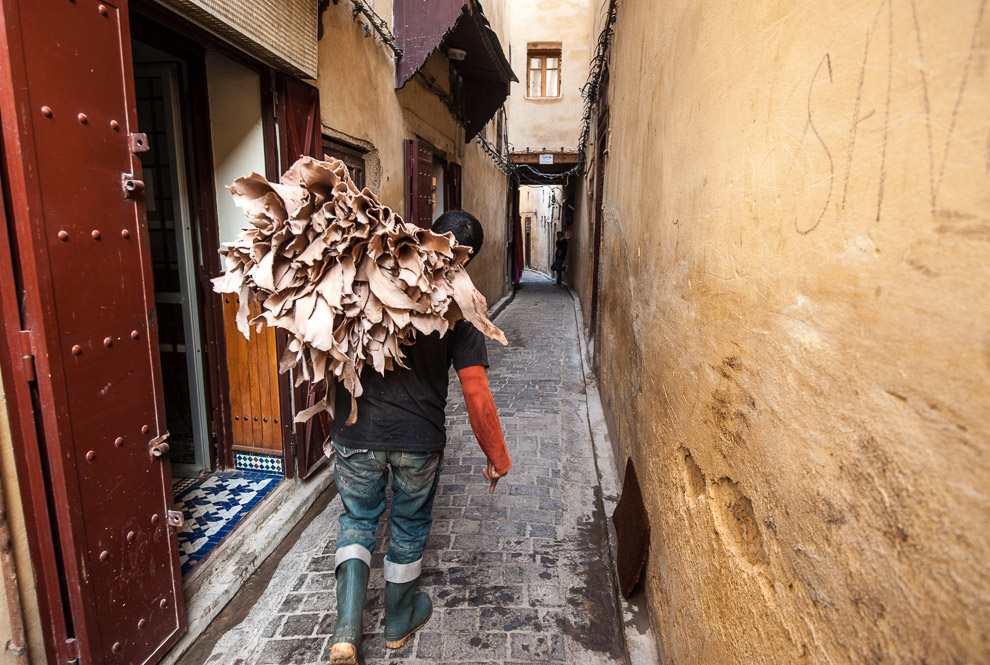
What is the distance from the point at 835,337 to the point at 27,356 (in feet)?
8.08

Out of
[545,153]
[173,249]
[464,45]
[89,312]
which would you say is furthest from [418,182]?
[545,153]

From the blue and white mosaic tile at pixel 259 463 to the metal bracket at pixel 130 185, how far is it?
2.49m

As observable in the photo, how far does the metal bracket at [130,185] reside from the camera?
228cm

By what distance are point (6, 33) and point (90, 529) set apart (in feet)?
5.81

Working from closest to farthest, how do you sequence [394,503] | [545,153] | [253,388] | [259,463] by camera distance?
[394,503], [253,388], [259,463], [545,153]

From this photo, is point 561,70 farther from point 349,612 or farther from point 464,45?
point 349,612

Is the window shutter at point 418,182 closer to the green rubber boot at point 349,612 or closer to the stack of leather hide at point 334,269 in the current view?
the stack of leather hide at point 334,269

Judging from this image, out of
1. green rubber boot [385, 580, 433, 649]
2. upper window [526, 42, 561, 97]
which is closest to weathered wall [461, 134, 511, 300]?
upper window [526, 42, 561, 97]

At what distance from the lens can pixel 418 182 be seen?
275 inches

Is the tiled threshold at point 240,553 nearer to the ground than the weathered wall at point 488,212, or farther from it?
nearer to the ground

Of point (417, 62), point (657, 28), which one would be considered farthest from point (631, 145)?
point (417, 62)

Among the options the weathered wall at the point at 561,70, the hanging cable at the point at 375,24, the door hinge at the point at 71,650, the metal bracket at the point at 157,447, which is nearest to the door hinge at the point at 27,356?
the metal bracket at the point at 157,447

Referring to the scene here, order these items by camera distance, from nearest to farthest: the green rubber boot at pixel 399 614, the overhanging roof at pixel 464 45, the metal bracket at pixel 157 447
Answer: the metal bracket at pixel 157 447, the green rubber boot at pixel 399 614, the overhanging roof at pixel 464 45

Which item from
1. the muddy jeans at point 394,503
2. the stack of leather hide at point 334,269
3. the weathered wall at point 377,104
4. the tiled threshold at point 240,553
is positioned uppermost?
the weathered wall at point 377,104
